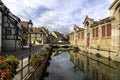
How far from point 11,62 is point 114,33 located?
22.2m

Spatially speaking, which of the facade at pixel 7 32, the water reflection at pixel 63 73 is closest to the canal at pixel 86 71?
the water reflection at pixel 63 73

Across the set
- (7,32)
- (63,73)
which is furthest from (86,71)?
(7,32)

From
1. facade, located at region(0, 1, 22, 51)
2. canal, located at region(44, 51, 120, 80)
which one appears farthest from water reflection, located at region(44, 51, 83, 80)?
→ facade, located at region(0, 1, 22, 51)

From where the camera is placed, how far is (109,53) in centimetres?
2769

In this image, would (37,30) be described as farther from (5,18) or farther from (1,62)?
(1,62)

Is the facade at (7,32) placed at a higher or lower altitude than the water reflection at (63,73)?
higher

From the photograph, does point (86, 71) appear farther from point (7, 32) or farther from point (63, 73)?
point (7, 32)

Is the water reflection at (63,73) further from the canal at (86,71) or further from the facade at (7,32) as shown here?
the facade at (7,32)

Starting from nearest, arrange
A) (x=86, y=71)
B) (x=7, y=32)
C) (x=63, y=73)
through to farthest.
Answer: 1. (x=63, y=73)
2. (x=86, y=71)
3. (x=7, y=32)

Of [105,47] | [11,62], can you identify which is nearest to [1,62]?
[11,62]

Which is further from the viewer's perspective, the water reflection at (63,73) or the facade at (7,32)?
the facade at (7,32)

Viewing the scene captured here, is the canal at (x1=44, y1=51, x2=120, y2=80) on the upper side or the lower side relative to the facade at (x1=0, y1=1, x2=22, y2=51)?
lower

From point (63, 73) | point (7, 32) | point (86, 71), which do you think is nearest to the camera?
point (63, 73)

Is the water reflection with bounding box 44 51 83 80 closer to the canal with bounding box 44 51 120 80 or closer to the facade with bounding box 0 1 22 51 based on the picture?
the canal with bounding box 44 51 120 80
